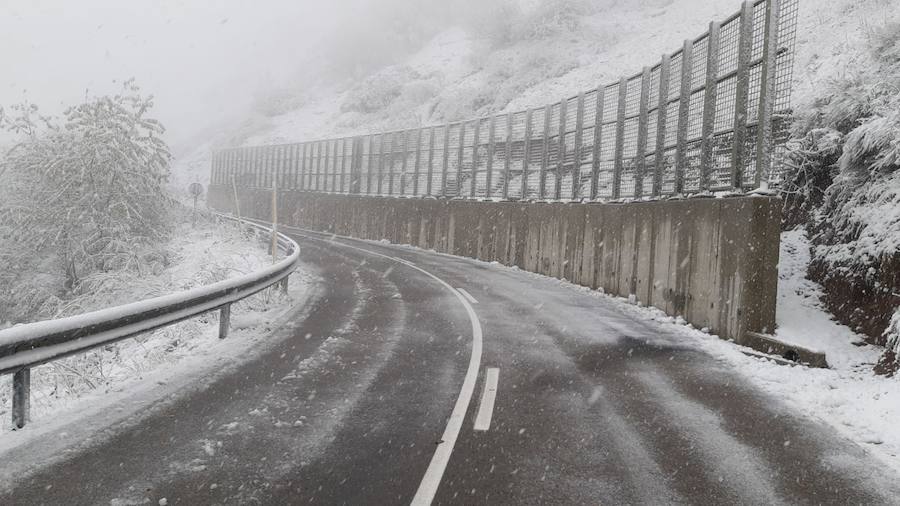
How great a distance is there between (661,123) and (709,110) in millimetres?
2248

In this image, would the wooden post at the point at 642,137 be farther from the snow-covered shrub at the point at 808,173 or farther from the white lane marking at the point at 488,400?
the white lane marking at the point at 488,400

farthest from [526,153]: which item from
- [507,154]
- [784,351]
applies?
[784,351]

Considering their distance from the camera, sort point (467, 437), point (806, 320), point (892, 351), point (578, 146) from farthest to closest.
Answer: point (578, 146) < point (806, 320) < point (892, 351) < point (467, 437)

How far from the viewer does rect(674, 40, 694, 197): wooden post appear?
12297mm

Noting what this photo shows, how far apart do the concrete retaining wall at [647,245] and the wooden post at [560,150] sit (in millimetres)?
643

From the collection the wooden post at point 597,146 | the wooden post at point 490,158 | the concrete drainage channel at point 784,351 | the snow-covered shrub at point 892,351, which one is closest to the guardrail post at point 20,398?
the concrete drainage channel at point 784,351

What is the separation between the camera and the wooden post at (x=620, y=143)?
614 inches

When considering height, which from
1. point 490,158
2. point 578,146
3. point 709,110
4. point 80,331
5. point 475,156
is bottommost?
point 80,331

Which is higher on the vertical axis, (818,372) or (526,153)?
(526,153)

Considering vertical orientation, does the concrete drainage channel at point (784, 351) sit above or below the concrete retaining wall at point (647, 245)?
below

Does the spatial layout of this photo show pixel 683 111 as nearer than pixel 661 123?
Yes

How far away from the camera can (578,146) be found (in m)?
18.2

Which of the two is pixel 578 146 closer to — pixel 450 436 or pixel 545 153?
pixel 545 153

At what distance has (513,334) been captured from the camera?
990cm
